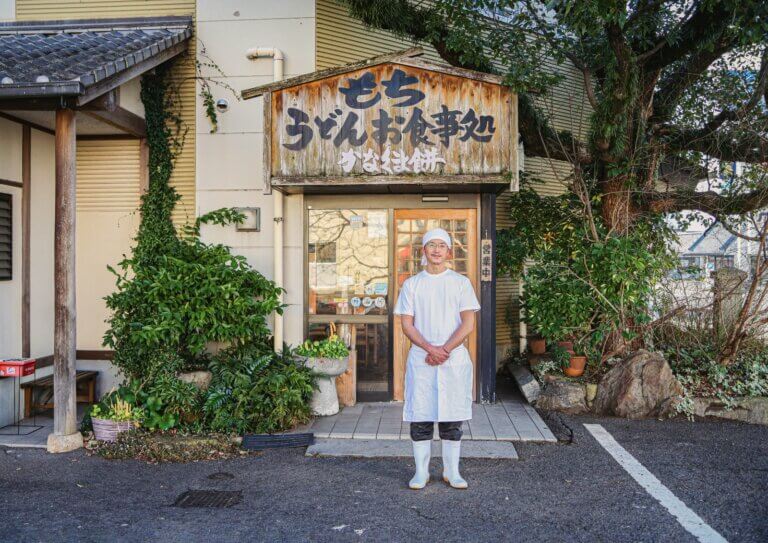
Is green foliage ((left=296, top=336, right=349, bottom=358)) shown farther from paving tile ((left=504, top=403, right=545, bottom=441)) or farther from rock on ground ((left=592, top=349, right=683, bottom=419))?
rock on ground ((left=592, top=349, right=683, bottom=419))

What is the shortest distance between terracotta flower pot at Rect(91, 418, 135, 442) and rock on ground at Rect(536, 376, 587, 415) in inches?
187

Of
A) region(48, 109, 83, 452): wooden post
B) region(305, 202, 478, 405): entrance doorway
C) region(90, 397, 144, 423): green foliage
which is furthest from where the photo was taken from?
region(305, 202, 478, 405): entrance doorway

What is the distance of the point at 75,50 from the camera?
6.73m

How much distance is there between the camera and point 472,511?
4496mm

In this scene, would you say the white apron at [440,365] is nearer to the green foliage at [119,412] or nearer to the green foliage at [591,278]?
the green foliage at [119,412]

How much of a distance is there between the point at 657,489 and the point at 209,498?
3657 mm

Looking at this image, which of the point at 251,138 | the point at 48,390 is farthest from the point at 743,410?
the point at 48,390

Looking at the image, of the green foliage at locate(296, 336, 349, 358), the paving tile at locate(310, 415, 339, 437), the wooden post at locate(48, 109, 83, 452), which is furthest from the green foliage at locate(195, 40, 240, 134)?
the paving tile at locate(310, 415, 339, 437)

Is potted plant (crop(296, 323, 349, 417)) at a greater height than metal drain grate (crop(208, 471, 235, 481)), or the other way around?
potted plant (crop(296, 323, 349, 417))

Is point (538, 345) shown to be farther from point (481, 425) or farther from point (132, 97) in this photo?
point (132, 97)

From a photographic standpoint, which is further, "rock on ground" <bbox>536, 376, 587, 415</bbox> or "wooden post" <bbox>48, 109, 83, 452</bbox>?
"rock on ground" <bbox>536, 376, 587, 415</bbox>

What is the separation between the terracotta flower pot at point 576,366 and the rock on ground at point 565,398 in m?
0.22

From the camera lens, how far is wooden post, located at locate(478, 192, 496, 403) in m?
7.52

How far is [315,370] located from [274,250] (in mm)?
1682
